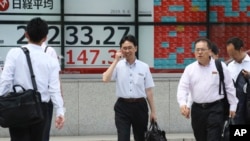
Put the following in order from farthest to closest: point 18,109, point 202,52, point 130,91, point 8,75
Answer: point 130,91 → point 202,52 → point 8,75 → point 18,109

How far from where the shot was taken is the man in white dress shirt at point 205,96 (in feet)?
27.9

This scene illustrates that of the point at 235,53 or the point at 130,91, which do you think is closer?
the point at 130,91

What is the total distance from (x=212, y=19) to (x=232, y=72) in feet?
14.2

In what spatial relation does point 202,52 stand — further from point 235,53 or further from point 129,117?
point 129,117

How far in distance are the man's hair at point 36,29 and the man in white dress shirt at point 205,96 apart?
2.11 meters

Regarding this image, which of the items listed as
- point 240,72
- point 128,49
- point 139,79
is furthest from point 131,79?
point 240,72

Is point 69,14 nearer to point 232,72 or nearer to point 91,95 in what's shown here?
point 91,95

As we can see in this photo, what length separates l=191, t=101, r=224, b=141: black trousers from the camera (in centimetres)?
847

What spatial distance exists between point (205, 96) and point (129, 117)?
101cm

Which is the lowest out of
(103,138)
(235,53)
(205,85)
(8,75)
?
(103,138)

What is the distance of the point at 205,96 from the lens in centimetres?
854

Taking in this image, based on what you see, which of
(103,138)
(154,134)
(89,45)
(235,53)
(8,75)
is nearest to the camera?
(8,75)

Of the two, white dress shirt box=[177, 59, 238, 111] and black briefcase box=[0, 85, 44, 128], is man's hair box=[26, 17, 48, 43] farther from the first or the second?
white dress shirt box=[177, 59, 238, 111]

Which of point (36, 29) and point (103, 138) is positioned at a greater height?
point (36, 29)
